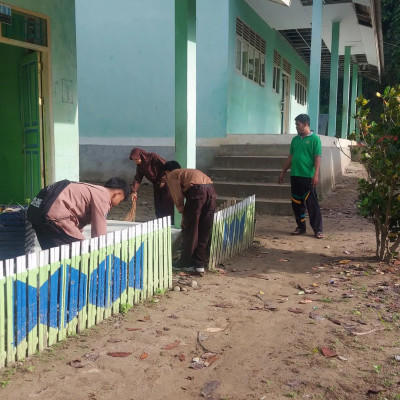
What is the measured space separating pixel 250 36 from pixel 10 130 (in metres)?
7.32

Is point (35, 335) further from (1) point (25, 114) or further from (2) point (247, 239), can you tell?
(1) point (25, 114)

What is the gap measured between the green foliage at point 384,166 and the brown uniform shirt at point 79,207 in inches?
128

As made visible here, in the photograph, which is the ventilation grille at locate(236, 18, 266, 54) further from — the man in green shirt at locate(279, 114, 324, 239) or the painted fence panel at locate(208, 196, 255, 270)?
the painted fence panel at locate(208, 196, 255, 270)

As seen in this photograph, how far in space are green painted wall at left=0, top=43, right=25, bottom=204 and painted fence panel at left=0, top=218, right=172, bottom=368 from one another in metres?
3.96

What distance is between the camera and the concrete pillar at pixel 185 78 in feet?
19.4

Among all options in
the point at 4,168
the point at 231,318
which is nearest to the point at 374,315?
the point at 231,318

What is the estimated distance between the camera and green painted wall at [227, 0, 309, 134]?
10977 millimetres

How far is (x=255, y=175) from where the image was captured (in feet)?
33.3

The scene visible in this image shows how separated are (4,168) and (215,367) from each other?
5948mm

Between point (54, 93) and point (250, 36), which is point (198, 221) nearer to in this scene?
point (54, 93)

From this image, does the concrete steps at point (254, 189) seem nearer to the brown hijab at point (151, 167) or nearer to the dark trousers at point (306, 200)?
the dark trousers at point (306, 200)

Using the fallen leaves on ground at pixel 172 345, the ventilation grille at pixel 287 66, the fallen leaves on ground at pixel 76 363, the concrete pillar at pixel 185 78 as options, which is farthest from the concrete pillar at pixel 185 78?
the ventilation grille at pixel 287 66

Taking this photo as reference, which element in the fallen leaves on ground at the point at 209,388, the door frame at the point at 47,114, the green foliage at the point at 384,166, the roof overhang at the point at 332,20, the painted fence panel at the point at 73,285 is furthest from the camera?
the roof overhang at the point at 332,20

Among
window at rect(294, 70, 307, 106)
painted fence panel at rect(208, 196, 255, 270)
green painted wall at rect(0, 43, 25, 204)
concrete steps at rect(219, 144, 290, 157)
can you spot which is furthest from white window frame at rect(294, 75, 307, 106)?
green painted wall at rect(0, 43, 25, 204)
